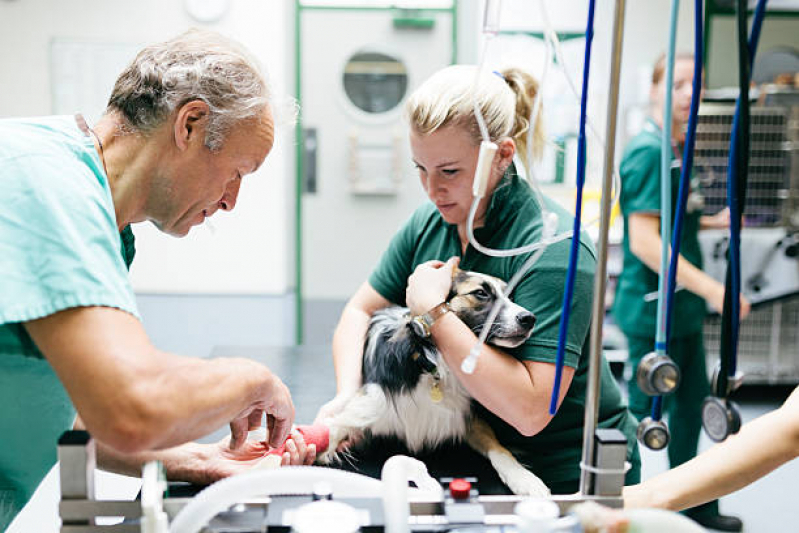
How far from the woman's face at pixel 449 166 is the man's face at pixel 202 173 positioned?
288 mm

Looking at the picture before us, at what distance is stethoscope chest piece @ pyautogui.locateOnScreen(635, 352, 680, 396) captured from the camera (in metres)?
0.76

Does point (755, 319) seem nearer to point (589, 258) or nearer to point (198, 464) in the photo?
point (589, 258)

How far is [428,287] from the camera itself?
1200mm

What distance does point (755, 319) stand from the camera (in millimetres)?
3582

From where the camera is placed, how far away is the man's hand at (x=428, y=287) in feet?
3.87

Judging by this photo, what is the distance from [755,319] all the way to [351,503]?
338 centimetres

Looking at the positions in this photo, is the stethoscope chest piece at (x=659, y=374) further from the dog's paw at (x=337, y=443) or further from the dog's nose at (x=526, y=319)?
the dog's paw at (x=337, y=443)

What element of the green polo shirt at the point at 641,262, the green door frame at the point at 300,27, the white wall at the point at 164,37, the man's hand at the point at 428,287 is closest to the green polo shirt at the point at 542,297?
the man's hand at the point at 428,287

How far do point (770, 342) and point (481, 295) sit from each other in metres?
2.93

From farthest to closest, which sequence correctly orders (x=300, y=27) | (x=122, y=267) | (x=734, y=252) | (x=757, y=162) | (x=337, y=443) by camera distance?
(x=300, y=27) → (x=757, y=162) → (x=337, y=443) → (x=122, y=267) → (x=734, y=252)

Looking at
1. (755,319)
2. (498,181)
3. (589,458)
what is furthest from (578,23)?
(589,458)

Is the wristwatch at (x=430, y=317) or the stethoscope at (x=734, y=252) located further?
the wristwatch at (x=430, y=317)

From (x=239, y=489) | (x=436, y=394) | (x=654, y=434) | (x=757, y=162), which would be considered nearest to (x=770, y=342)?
(x=757, y=162)

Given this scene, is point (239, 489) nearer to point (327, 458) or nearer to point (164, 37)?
point (327, 458)
